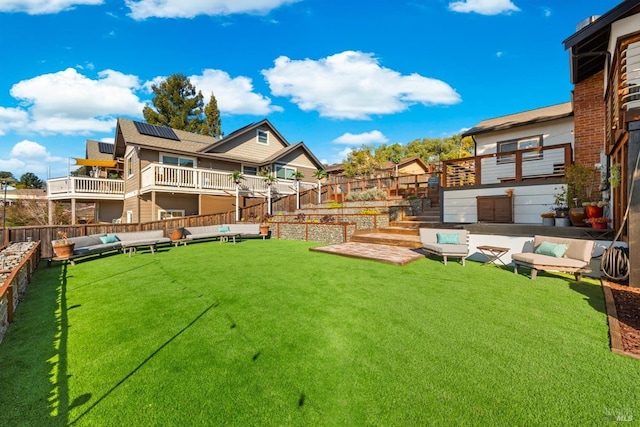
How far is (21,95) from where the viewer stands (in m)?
24.4

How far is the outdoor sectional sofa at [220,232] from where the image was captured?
12.4m

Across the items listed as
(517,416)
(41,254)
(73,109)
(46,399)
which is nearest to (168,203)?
(41,254)

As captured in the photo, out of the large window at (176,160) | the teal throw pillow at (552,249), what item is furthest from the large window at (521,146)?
the large window at (176,160)

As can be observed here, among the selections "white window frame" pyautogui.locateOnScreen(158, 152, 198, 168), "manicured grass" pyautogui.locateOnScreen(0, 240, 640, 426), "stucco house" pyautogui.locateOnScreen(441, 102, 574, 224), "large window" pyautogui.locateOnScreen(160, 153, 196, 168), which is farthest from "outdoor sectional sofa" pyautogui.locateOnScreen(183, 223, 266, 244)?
"stucco house" pyautogui.locateOnScreen(441, 102, 574, 224)

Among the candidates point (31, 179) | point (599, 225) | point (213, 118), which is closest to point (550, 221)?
point (599, 225)

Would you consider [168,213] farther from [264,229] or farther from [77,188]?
[264,229]

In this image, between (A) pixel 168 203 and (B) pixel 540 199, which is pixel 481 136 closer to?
(B) pixel 540 199

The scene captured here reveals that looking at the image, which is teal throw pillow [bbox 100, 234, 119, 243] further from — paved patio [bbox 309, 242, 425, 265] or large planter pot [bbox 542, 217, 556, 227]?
large planter pot [bbox 542, 217, 556, 227]

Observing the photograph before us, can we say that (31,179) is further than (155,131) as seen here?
Yes

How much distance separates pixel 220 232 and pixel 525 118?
1563 centimetres

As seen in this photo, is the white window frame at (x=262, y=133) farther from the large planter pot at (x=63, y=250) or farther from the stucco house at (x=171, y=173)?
the large planter pot at (x=63, y=250)

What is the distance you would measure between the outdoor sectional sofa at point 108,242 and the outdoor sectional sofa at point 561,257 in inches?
450

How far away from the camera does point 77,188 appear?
1495cm

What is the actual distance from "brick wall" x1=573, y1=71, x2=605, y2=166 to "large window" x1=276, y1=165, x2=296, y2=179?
1658 cm
